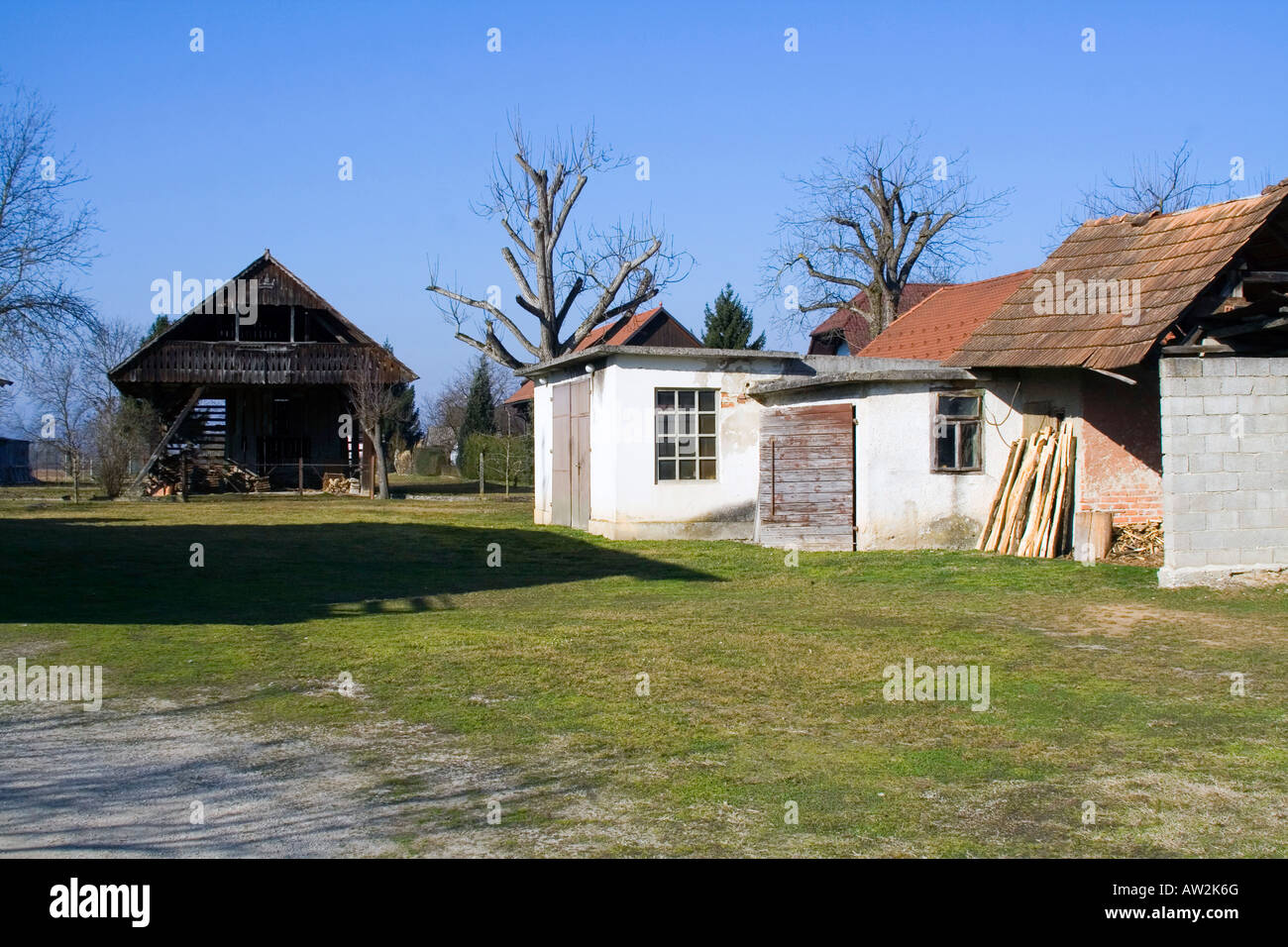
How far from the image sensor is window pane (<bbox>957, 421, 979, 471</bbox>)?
17875 mm

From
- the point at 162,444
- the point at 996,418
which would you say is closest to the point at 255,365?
the point at 162,444

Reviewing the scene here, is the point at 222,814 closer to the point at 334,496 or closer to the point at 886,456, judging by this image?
Result: the point at 886,456

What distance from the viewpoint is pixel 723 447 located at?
66.4 ft

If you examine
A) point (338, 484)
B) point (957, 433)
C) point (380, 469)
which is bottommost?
point (338, 484)

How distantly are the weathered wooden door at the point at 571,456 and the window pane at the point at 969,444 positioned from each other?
22.1 feet

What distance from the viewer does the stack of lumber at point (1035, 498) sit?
16.8 meters

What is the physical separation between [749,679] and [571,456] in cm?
1424

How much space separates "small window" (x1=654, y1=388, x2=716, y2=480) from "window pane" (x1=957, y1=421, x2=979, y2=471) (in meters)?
4.30

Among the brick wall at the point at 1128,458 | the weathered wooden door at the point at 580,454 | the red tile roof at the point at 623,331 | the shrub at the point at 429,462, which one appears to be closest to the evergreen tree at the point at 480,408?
the shrub at the point at 429,462

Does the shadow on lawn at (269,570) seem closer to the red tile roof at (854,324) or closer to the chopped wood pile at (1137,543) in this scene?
the chopped wood pile at (1137,543)

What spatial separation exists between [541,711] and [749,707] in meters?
1.33

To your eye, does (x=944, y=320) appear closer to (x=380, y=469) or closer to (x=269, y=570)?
(x=380, y=469)

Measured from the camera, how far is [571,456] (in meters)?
22.5

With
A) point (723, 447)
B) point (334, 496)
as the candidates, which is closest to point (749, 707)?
point (723, 447)
